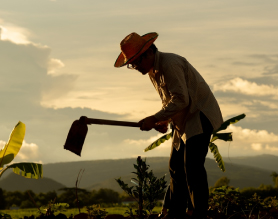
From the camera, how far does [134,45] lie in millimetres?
4668

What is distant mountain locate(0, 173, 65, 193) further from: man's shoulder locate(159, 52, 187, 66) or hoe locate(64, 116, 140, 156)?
man's shoulder locate(159, 52, 187, 66)

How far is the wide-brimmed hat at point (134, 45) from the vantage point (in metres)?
4.61

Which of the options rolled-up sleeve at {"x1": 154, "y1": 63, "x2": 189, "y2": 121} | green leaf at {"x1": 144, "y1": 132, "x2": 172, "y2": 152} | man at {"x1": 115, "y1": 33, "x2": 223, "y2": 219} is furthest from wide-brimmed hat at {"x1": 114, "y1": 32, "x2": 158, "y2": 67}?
green leaf at {"x1": 144, "y1": 132, "x2": 172, "y2": 152}

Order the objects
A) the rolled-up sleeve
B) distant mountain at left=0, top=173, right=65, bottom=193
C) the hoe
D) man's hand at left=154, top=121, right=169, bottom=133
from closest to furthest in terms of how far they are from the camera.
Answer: the rolled-up sleeve < the hoe < man's hand at left=154, top=121, right=169, bottom=133 < distant mountain at left=0, top=173, right=65, bottom=193

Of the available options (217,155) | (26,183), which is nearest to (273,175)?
(217,155)

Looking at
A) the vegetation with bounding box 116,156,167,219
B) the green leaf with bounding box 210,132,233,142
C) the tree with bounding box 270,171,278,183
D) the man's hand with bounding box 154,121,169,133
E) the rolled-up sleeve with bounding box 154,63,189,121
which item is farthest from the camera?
Result: the tree with bounding box 270,171,278,183

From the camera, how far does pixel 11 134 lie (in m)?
6.87

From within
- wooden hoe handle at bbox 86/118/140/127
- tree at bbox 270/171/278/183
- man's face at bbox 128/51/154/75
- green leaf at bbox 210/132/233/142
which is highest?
man's face at bbox 128/51/154/75

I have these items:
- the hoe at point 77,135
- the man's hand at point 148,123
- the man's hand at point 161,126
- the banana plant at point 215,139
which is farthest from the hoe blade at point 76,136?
the banana plant at point 215,139

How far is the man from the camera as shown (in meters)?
4.58

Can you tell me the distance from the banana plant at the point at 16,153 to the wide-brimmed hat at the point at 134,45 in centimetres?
289

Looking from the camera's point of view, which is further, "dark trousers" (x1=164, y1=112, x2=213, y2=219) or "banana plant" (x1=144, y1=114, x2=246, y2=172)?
"banana plant" (x1=144, y1=114, x2=246, y2=172)

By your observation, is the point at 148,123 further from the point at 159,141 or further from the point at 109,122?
the point at 159,141

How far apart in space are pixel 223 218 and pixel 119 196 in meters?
3.84
